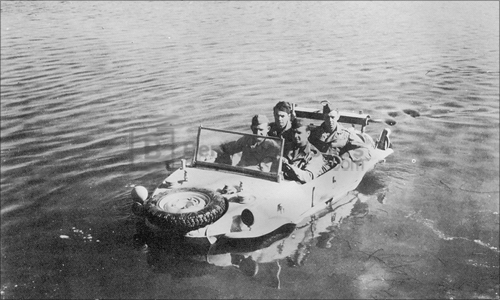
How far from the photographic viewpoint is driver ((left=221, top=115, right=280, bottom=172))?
7.21 meters

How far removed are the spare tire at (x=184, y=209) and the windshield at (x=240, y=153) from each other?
0.86m

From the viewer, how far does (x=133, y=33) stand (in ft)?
71.6

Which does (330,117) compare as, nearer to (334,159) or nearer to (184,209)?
(334,159)

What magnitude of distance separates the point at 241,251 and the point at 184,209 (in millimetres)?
1099

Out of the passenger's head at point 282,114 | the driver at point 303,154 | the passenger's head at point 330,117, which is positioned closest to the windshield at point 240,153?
the driver at point 303,154

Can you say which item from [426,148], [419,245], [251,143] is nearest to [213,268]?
[251,143]

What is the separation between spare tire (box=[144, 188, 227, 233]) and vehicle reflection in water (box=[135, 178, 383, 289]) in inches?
12.5

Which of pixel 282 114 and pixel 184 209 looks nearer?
pixel 184 209

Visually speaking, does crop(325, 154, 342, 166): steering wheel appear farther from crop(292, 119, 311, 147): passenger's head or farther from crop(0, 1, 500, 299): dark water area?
crop(0, 1, 500, 299): dark water area

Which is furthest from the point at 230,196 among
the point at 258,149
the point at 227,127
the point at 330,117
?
the point at 227,127

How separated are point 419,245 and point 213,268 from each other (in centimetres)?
310

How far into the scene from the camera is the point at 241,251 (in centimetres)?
691

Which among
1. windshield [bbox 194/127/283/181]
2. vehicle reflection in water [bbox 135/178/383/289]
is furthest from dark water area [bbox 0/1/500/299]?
windshield [bbox 194/127/283/181]

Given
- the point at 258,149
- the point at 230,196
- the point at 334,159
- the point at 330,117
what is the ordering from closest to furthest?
the point at 230,196 < the point at 258,149 < the point at 334,159 < the point at 330,117
